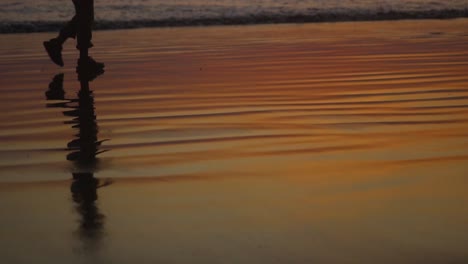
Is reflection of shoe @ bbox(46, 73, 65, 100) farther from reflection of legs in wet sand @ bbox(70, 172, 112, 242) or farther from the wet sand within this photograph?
reflection of legs in wet sand @ bbox(70, 172, 112, 242)

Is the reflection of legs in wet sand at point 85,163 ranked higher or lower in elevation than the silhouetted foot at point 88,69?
lower

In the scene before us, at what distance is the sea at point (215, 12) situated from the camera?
65.1 feet

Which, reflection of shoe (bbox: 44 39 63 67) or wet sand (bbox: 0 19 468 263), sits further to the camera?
reflection of shoe (bbox: 44 39 63 67)

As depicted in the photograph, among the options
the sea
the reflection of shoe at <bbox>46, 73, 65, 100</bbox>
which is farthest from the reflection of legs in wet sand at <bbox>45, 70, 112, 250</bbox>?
the sea

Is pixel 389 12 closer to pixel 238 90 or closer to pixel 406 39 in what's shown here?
pixel 406 39

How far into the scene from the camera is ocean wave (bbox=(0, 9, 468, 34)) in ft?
61.6

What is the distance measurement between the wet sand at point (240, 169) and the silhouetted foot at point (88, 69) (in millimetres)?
567

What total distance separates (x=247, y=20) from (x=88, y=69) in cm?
1309

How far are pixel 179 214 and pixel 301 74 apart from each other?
516 cm

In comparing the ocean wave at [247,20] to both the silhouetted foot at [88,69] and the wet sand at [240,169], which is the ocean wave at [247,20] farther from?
the wet sand at [240,169]

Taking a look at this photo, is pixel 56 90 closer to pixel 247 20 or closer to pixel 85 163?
pixel 85 163

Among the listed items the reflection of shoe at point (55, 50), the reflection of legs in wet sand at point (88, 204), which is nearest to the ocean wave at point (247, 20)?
the reflection of shoe at point (55, 50)

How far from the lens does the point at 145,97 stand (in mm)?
6133

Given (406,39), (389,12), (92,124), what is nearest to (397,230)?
(92,124)
